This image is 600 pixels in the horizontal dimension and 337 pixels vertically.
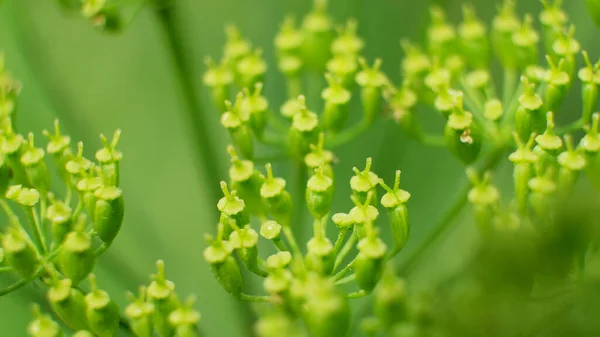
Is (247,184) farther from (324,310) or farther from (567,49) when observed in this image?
(567,49)

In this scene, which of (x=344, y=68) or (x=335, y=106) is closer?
(x=335, y=106)

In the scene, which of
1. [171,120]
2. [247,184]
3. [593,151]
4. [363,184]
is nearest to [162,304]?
[247,184]

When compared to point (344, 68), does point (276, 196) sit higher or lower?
lower

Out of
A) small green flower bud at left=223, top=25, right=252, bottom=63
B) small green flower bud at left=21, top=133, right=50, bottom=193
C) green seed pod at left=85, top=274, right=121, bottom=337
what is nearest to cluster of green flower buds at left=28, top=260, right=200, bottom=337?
green seed pod at left=85, top=274, right=121, bottom=337

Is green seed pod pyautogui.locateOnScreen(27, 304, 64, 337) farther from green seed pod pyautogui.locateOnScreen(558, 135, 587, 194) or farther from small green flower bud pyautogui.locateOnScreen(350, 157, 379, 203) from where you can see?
green seed pod pyautogui.locateOnScreen(558, 135, 587, 194)

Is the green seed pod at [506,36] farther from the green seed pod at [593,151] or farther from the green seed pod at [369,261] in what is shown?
the green seed pod at [369,261]

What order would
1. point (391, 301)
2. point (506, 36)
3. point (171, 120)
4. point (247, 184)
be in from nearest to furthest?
point (391, 301), point (247, 184), point (506, 36), point (171, 120)

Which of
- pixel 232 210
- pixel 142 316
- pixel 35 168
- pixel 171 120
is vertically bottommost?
pixel 171 120

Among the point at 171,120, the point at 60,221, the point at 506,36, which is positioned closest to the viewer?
the point at 60,221
